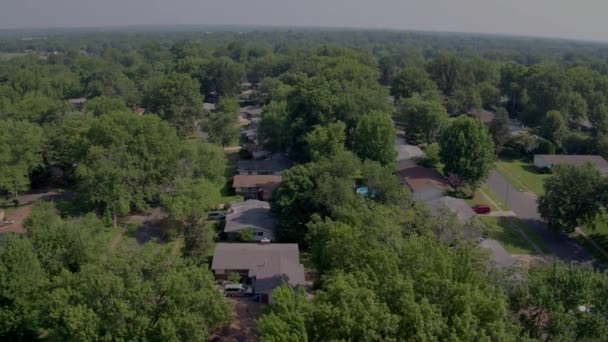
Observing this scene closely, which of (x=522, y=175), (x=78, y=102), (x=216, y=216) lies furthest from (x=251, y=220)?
(x=78, y=102)

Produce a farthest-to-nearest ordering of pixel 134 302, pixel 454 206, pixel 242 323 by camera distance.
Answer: pixel 454 206
pixel 242 323
pixel 134 302

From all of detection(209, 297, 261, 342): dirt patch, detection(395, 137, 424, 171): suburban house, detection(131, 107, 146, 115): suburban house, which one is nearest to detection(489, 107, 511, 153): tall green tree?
detection(395, 137, 424, 171): suburban house

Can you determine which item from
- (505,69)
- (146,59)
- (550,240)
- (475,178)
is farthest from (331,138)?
(146,59)

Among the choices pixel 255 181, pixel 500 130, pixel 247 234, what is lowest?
pixel 247 234

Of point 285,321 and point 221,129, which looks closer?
point 285,321

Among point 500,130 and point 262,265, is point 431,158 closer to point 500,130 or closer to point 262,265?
point 500,130

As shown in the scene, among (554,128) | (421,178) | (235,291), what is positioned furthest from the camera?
(554,128)

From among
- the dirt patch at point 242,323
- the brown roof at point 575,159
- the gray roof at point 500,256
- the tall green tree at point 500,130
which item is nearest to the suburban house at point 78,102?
the dirt patch at point 242,323

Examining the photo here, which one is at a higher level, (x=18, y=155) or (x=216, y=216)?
(x=18, y=155)
